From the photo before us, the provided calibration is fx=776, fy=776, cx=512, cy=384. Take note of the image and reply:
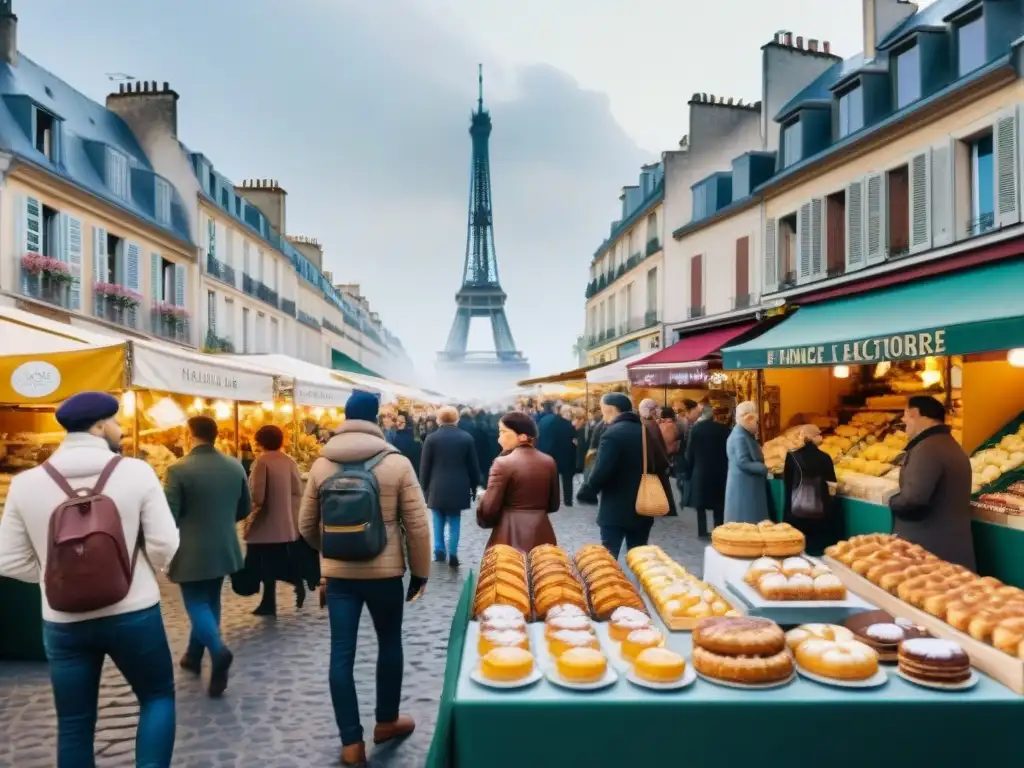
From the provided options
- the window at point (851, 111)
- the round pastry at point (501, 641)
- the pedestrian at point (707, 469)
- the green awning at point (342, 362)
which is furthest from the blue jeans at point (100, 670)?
the green awning at point (342, 362)

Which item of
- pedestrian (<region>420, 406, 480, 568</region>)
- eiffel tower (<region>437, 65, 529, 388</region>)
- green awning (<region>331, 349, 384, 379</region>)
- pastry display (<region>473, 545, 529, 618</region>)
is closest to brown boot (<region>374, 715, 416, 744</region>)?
pastry display (<region>473, 545, 529, 618</region>)

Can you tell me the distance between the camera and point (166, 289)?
2138cm

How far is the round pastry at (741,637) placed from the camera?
100 inches

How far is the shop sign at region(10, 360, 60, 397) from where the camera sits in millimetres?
4723

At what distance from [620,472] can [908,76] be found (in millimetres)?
9906

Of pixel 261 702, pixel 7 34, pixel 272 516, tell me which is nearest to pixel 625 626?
pixel 261 702

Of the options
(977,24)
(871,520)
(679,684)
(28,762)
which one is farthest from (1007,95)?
(28,762)

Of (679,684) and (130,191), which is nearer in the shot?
(679,684)

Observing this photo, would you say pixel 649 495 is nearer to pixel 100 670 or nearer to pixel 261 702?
Result: pixel 261 702

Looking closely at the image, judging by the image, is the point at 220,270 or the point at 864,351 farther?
the point at 220,270

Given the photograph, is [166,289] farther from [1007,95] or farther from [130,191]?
[1007,95]

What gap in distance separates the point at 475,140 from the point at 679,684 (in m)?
87.0

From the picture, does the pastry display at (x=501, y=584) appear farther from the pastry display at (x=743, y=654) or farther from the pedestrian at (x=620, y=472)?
the pedestrian at (x=620, y=472)

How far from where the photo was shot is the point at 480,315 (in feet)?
236
